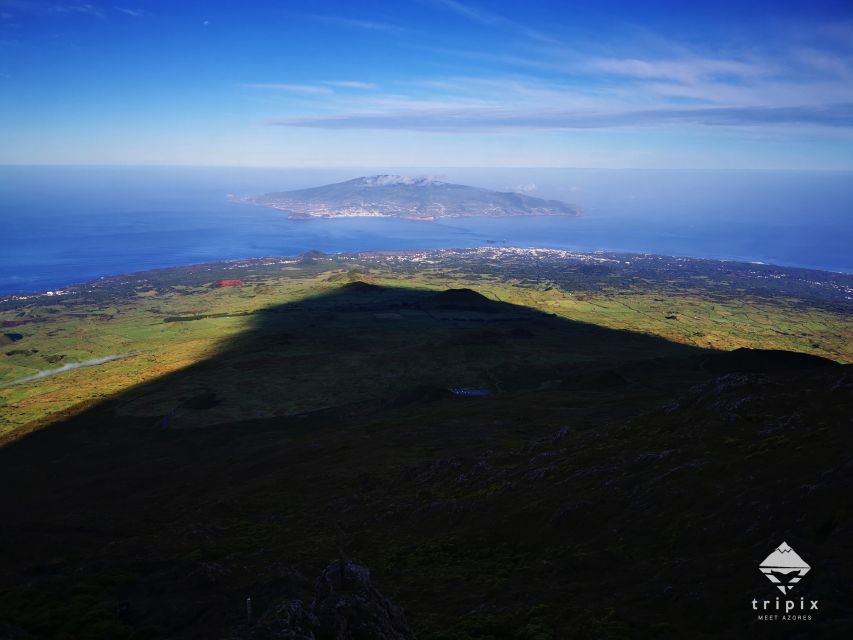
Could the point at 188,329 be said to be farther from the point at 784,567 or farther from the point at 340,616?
the point at 784,567

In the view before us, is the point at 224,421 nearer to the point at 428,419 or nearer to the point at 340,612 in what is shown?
the point at 428,419

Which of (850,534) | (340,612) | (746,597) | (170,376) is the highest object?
(850,534)

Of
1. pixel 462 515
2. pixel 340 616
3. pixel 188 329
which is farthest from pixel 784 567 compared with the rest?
pixel 188 329

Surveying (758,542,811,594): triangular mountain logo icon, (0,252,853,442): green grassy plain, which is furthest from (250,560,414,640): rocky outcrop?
(0,252,853,442): green grassy plain

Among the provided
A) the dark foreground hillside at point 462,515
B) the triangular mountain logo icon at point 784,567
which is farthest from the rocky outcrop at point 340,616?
the triangular mountain logo icon at point 784,567

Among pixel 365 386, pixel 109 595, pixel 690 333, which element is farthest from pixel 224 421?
pixel 690 333

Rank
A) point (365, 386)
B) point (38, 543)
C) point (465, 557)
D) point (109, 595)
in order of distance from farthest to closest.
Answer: point (365, 386)
point (38, 543)
point (465, 557)
point (109, 595)

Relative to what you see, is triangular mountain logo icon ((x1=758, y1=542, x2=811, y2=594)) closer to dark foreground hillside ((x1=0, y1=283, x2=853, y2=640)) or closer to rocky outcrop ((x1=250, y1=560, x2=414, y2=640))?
dark foreground hillside ((x1=0, y1=283, x2=853, y2=640))
